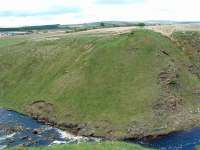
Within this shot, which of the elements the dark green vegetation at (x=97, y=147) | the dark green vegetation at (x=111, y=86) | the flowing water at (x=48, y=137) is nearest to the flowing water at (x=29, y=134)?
the flowing water at (x=48, y=137)

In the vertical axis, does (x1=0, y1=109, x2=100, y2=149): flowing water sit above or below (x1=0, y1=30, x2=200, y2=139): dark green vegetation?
below

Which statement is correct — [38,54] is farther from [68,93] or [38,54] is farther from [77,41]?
[68,93]

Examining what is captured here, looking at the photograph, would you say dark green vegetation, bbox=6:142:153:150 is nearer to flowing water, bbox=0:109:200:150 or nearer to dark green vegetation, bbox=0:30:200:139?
flowing water, bbox=0:109:200:150

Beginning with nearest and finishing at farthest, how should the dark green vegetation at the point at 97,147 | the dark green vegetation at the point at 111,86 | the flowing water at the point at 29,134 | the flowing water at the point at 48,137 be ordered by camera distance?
the dark green vegetation at the point at 97,147, the flowing water at the point at 48,137, the flowing water at the point at 29,134, the dark green vegetation at the point at 111,86

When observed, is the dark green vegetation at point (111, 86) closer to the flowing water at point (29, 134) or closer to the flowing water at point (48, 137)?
the flowing water at point (48, 137)

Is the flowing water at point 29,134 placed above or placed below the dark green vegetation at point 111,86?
below

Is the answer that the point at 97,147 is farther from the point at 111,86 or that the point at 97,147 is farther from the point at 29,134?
the point at 111,86

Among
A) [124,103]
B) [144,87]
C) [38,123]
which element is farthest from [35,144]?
[144,87]

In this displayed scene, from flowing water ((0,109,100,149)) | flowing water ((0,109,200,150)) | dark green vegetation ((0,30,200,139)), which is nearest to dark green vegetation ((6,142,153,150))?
flowing water ((0,109,200,150))
